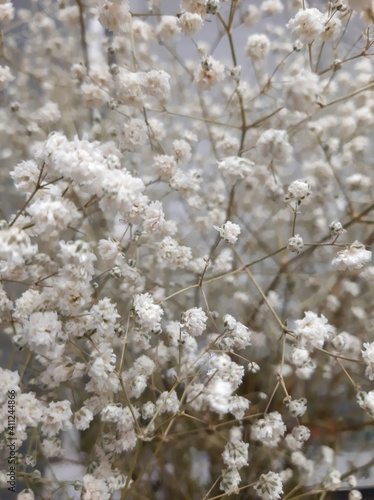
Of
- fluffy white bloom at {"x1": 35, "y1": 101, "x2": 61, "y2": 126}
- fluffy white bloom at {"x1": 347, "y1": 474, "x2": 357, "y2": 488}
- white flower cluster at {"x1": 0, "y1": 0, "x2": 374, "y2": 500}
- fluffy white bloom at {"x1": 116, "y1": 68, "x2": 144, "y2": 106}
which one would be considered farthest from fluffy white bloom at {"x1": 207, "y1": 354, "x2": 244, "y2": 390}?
fluffy white bloom at {"x1": 35, "y1": 101, "x2": 61, "y2": 126}

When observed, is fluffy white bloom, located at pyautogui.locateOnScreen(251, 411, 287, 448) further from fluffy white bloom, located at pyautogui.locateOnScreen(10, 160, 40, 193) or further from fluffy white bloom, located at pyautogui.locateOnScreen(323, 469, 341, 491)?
fluffy white bloom, located at pyautogui.locateOnScreen(10, 160, 40, 193)

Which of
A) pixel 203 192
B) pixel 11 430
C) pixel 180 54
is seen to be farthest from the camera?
pixel 180 54

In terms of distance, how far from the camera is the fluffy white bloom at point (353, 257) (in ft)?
1.57

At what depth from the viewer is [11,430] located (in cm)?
48

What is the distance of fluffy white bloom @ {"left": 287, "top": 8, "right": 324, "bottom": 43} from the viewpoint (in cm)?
51

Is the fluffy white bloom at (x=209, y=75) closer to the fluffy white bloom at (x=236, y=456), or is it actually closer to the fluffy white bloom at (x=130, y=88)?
the fluffy white bloom at (x=130, y=88)

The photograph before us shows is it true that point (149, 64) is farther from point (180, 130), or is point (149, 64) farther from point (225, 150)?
point (225, 150)

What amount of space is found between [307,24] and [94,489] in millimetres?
576

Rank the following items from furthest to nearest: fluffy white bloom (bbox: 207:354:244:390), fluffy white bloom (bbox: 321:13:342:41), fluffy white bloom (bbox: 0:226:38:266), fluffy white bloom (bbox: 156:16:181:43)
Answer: fluffy white bloom (bbox: 156:16:181:43)
fluffy white bloom (bbox: 321:13:342:41)
fluffy white bloom (bbox: 207:354:244:390)
fluffy white bloom (bbox: 0:226:38:266)

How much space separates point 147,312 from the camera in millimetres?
469

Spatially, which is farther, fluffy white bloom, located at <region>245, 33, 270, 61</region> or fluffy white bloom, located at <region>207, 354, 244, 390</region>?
fluffy white bloom, located at <region>245, 33, 270, 61</region>

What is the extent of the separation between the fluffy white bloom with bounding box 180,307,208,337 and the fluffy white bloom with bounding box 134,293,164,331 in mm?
36

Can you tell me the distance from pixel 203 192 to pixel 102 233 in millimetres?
219

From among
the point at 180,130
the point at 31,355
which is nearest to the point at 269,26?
the point at 180,130
